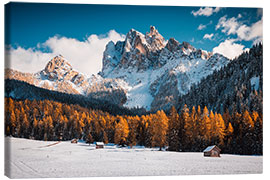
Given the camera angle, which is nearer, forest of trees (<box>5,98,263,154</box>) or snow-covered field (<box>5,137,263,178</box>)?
snow-covered field (<box>5,137,263,178</box>)

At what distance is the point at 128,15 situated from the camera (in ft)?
67.4

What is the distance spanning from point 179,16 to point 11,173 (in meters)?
15.3

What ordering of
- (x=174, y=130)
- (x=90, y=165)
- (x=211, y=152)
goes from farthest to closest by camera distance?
(x=174, y=130)
(x=211, y=152)
(x=90, y=165)

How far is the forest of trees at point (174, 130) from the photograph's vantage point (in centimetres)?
2114

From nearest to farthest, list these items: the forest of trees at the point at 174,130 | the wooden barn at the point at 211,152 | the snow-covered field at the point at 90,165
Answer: the snow-covered field at the point at 90,165 < the forest of trees at the point at 174,130 < the wooden barn at the point at 211,152

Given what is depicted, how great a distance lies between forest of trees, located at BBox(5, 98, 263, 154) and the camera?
21.1 meters

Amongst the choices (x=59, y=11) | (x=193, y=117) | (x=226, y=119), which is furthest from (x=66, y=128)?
(x=59, y=11)

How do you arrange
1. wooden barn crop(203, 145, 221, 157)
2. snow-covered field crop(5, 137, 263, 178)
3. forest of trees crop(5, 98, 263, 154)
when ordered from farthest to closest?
wooden barn crop(203, 145, 221, 157) → forest of trees crop(5, 98, 263, 154) → snow-covered field crop(5, 137, 263, 178)

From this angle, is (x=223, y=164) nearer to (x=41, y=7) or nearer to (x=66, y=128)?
(x=41, y=7)

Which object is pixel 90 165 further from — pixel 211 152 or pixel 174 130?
pixel 174 130

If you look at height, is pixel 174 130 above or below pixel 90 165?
above

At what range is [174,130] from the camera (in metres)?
30.2

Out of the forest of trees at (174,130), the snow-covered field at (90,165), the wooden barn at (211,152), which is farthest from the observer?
the wooden barn at (211,152)

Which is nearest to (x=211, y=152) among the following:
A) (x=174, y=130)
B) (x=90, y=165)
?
(x=174, y=130)
